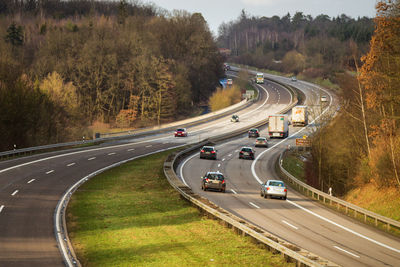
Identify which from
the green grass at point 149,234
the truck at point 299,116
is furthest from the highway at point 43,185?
the truck at point 299,116

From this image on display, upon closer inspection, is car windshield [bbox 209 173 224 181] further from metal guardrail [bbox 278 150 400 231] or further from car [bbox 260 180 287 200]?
metal guardrail [bbox 278 150 400 231]

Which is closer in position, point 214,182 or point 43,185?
point 214,182

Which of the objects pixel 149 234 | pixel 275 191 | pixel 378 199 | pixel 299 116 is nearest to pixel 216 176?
pixel 275 191

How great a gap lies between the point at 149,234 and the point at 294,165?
140ft

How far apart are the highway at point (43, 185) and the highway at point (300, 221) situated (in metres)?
9.65

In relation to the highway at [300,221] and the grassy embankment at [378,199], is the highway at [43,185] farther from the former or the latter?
the grassy embankment at [378,199]

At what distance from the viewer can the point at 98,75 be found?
106 metres

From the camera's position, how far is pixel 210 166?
52031 mm

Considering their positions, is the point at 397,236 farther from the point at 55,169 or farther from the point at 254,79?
the point at 254,79

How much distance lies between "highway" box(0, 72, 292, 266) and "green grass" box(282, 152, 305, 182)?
51.8 feet

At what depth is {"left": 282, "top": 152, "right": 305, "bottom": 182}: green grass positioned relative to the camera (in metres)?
59.4

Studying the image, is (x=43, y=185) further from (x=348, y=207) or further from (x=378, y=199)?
(x=378, y=199)

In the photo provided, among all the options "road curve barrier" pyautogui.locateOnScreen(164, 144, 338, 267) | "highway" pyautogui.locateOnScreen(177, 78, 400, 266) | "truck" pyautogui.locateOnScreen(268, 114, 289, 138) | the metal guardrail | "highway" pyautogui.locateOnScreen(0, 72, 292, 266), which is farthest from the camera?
"truck" pyautogui.locateOnScreen(268, 114, 289, 138)

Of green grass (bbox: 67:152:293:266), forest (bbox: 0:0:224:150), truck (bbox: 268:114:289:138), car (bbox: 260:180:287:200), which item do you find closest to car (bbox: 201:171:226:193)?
green grass (bbox: 67:152:293:266)
